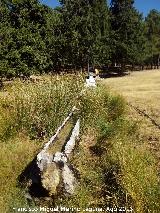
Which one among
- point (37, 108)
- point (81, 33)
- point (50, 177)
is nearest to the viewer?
point (50, 177)

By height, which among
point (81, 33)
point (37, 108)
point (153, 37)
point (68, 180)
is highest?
point (153, 37)

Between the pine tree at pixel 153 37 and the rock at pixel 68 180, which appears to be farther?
the pine tree at pixel 153 37

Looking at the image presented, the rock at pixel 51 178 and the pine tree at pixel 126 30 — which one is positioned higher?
the pine tree at pixel 126 30

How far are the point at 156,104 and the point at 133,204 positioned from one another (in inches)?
508

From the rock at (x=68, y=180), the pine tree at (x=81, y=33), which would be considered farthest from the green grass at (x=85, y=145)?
the pine tree at (x=81, y=33)

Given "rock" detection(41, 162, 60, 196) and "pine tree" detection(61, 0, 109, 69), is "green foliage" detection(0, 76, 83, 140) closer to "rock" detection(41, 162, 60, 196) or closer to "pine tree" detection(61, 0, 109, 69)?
"rock" detection(41, 162, 60, 196)

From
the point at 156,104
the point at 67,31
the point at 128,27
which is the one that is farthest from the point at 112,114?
the point at 128,27

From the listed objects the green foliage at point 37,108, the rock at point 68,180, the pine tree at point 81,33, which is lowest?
the rock at point 68,180

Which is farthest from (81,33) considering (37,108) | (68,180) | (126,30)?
(68,180)

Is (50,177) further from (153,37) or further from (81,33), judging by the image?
(153,37)

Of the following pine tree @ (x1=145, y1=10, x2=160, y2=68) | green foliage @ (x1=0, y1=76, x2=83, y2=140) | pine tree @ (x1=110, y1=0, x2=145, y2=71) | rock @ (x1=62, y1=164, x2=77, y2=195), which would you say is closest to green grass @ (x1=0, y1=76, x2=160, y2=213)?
green foliage @ (x1=0, y1=76, x2=83, y2=140)

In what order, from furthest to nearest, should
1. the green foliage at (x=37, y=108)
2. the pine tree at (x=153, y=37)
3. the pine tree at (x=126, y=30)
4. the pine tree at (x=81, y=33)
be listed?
the pine tree at (x=153, y=37) < the pine tree at (x=126, y=30) < the pine tree at (x=81, y=33) < the green foliage at (x=37, y=108)

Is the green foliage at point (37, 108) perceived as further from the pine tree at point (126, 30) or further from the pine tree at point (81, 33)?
the pine tree at point (126, 30)

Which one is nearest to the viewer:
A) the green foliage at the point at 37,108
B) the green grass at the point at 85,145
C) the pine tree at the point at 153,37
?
the green grass at the point at 85,145
